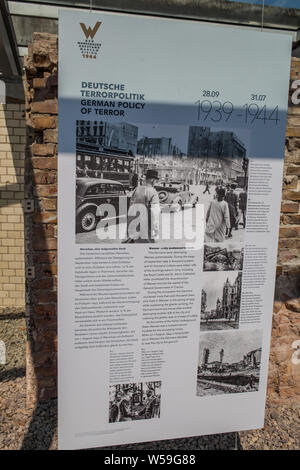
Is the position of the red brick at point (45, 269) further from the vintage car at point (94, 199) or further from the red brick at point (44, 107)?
the red brick at point (44, 107)

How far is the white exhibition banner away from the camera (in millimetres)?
1842

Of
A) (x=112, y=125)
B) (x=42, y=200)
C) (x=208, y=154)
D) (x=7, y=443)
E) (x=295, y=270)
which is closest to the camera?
(x=112, y=125)

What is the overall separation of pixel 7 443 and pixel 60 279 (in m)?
1.68

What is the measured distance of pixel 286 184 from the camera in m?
2.62

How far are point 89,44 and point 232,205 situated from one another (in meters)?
1.29

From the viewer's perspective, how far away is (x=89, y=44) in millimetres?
1775

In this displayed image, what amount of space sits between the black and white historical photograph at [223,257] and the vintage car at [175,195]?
31cm

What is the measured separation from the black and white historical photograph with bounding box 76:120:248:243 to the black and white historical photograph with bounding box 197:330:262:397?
0.71 meters

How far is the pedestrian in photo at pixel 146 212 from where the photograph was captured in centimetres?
195

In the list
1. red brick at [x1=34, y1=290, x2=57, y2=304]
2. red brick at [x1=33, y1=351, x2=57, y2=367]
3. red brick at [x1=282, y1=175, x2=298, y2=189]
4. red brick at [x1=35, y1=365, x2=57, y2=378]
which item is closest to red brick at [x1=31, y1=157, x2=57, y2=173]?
red brick at [x1=34, y1=290, x2=57, y2=304]

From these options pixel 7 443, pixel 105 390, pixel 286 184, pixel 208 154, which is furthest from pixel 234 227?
pixel 7 443

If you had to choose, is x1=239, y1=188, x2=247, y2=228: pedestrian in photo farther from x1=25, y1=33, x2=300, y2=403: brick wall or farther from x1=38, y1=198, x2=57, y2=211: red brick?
x1=38, y1=198, x2=57, y2=211: red brick

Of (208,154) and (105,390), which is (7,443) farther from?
(208,154)

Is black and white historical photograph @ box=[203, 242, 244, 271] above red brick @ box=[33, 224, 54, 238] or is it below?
below
